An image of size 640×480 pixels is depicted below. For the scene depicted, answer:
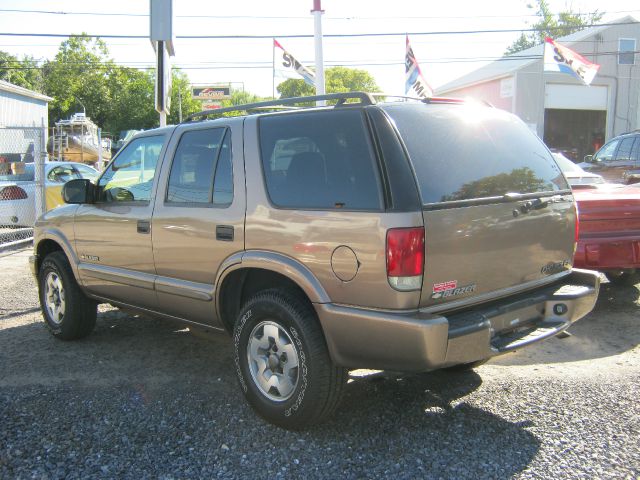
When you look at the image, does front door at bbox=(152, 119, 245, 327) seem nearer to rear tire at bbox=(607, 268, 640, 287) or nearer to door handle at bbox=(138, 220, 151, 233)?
door handle at bbox=(138, 220, 151, 233)

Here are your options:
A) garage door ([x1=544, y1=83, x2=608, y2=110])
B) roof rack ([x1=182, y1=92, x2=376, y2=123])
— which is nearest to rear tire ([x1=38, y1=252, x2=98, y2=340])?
roof rack ([x1=182, y1=92, x2=376, y2=123])

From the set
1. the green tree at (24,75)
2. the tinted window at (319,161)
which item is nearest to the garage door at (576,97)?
the tinted window at (319,161)

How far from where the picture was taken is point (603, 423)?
3654 mm

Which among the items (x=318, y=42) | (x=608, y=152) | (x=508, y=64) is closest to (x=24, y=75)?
(x=508, y=64)

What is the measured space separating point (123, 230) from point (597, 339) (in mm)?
4139

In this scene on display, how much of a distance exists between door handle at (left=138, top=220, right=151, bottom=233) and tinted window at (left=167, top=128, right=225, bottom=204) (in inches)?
10.2

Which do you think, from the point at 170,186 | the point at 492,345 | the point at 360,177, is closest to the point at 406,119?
the point at 360,177

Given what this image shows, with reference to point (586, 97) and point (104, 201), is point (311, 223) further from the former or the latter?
point (586, 97)

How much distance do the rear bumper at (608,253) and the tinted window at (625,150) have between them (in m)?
6.11

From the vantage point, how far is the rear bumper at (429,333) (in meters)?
3.04

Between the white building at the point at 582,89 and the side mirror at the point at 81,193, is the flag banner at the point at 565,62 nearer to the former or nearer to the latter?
the white building at the point at 582,89

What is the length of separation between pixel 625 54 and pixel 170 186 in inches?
1184

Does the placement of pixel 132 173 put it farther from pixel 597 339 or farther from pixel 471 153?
pixel 597 339

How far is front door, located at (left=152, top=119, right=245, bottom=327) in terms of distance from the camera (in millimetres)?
3893
